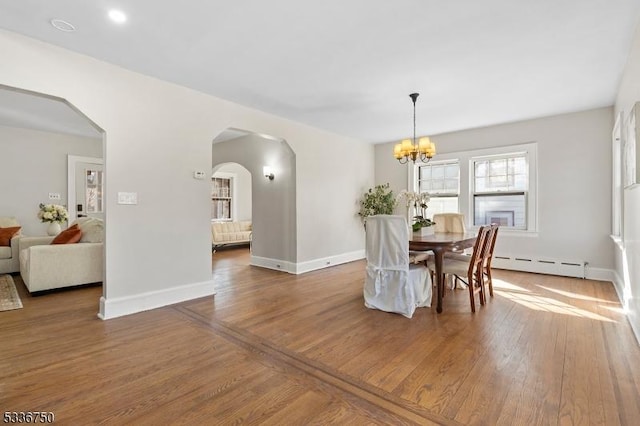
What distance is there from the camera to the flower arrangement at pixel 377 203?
6414 millimetres

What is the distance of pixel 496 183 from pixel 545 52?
9.80 ft

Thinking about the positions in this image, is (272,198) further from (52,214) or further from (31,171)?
(31,171)

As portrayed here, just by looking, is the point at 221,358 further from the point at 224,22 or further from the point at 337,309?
the point at 224,22

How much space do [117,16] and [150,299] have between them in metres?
2.70

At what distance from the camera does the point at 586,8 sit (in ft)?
7.52

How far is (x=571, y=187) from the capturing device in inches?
187

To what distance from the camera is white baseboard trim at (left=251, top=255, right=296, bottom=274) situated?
17.1 feet

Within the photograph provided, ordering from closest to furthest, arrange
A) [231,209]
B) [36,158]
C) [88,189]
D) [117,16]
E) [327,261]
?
[117,16]
[327,261]
[36,158]
[88,189]
[231,209]

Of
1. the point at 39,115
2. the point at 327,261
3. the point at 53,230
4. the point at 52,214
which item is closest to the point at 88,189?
the point at 52,214

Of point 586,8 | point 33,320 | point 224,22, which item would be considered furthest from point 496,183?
point 33,320

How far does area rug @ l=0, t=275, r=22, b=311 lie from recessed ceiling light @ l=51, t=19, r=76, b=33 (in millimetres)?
2925

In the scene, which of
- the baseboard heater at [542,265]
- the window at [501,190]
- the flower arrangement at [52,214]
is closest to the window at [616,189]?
the baseboard heater at [542,265]

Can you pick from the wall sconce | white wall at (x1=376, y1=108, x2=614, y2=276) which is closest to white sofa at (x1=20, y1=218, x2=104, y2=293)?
the wall sconce

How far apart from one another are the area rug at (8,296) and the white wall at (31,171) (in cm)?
167
